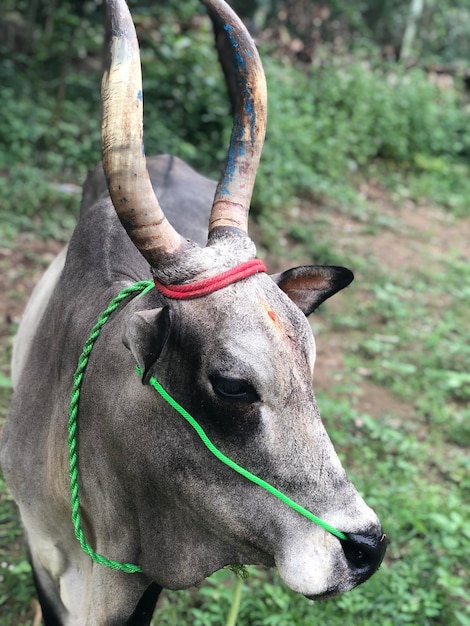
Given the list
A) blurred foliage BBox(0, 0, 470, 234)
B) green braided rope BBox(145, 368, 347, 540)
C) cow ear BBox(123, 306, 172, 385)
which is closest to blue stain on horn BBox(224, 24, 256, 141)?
cow ear BBox(123, 306, 172, 385)

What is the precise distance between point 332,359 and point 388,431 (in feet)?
3.31

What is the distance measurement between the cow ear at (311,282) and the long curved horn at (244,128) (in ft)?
0.63

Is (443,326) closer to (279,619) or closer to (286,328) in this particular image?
(279,619)

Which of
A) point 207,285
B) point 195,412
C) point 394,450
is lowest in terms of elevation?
point 394,450

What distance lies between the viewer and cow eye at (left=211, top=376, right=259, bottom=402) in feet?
5.48

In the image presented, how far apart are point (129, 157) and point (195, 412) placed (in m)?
0.61

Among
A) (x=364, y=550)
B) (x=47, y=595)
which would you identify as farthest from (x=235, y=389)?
(x=47, y=595)

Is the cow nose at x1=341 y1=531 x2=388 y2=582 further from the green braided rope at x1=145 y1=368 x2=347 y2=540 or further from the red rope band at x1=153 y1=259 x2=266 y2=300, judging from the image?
the red rope band at x1=153 y1=259 x2=266 y2=300

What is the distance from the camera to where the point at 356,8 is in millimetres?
14828

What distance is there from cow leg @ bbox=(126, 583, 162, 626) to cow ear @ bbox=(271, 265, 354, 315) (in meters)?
0.93

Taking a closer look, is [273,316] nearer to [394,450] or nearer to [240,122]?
[240,122]

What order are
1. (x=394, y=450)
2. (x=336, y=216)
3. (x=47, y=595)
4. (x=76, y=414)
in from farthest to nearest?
(x=336, y=216) < (x=394, y=450) < (x=47, y=595) < (x=76, y=414)

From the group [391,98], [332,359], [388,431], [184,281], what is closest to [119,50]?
[184,281]

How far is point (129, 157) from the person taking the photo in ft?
5.75
